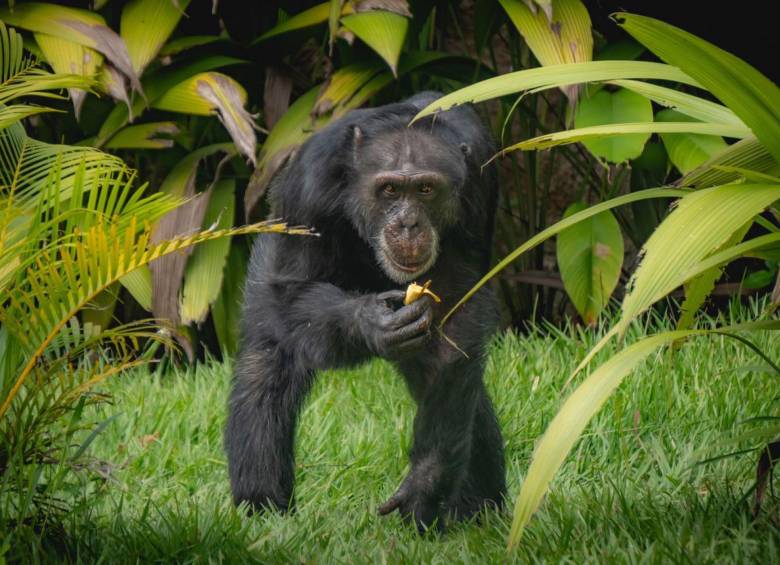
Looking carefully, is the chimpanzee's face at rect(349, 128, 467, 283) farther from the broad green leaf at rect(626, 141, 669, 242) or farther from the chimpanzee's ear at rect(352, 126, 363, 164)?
the broad green leaf at rect(626, 141, 669, 242)

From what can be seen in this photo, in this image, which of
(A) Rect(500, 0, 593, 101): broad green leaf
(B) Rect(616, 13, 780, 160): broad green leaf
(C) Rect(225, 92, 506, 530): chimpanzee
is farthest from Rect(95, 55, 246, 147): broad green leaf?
(B) Rect(616, 13, 780, 160): broad green leaf

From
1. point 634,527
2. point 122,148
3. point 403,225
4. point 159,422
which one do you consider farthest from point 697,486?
point 122,148

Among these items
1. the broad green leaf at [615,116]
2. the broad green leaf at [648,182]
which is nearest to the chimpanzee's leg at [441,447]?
the broad green leaf at [615,116]

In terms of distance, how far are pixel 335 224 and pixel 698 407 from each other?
1516 millimetres

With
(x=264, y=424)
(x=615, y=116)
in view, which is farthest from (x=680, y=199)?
(x=615, y=116)

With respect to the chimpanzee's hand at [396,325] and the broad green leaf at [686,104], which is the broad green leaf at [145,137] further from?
the broad green leaf at [686,104]

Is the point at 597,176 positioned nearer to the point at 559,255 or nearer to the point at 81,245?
the point at 559,255

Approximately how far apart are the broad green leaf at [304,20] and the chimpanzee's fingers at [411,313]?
9.51 feet

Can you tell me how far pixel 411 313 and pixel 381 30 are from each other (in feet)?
7.93

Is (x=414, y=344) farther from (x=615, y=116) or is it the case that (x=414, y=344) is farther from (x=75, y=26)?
(x=75, y=26)

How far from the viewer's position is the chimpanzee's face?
13.0ft

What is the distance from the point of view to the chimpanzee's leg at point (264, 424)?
4047mm

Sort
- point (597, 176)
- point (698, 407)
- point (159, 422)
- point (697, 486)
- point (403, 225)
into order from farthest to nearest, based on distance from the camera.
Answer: point (597, 176)
point (159, 422)
point (698, 407)
point (403, 225)
point (697, 486)

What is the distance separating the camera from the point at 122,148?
21.2 feet
